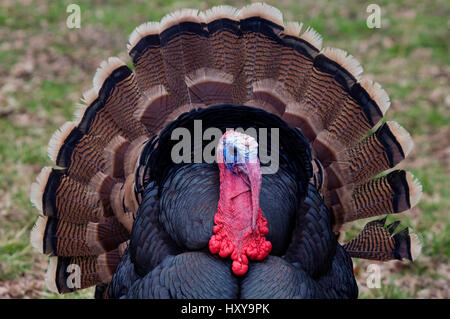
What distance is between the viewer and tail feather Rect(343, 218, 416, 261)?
12.6ft

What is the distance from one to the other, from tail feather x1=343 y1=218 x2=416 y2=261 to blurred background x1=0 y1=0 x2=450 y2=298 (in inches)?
35.2

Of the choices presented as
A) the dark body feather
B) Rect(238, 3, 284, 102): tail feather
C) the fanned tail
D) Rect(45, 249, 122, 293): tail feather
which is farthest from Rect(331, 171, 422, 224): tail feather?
Rect(45, 249, 122, 293): tail feather

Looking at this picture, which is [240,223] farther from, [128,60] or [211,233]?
[128,60]

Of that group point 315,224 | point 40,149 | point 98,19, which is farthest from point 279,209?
point 98,19

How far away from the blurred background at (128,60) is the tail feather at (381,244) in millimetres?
893

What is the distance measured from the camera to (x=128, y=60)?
8406mm

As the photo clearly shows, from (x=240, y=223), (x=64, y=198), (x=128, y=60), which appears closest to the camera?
(x=240, y=223)

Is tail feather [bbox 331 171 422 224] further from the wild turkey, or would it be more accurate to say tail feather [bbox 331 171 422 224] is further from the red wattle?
the red wattle

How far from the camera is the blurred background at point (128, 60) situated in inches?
194

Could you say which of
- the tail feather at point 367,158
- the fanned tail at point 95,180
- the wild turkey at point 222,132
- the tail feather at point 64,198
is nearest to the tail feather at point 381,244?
the wild turkey at point 222,132

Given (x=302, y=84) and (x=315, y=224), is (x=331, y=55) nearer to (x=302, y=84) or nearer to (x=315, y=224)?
(x=302, y=84)

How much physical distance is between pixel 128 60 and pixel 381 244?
18.2 feet

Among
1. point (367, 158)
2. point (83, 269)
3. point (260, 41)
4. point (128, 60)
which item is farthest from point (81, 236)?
point (128, 60)
